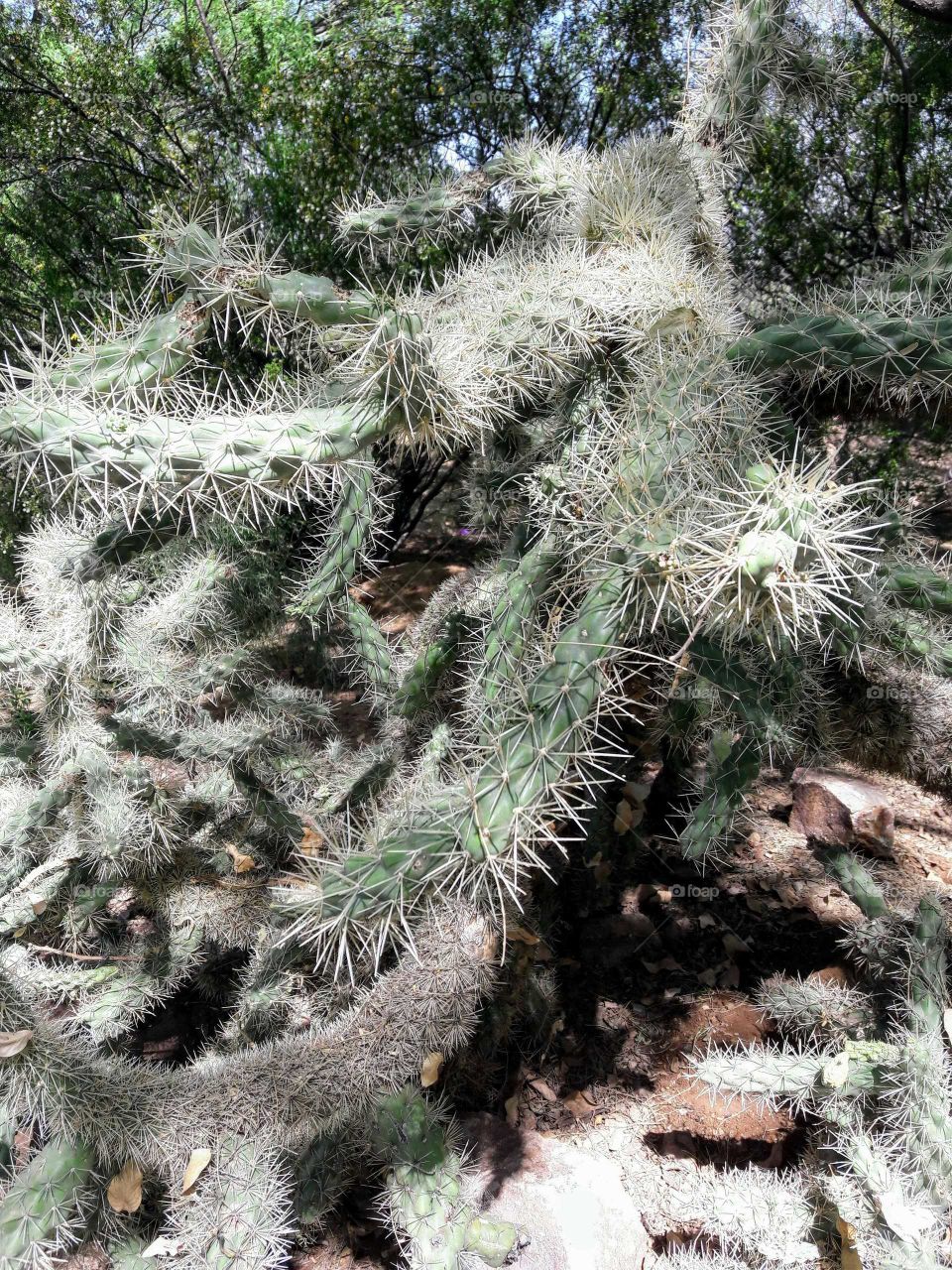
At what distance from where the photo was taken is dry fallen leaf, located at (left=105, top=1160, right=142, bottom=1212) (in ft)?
5.27

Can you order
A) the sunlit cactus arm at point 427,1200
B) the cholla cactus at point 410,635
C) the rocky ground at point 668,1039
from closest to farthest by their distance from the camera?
the cholla cactus at point 410,635
the sunlit cactus arm at point 427,1200
the rocky ground at point 668,1039

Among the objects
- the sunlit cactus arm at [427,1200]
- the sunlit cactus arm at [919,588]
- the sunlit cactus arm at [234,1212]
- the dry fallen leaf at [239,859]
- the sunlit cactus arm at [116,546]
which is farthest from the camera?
the dry fallen leaf at [239,859]

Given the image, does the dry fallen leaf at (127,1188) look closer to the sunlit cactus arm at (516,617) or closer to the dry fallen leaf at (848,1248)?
the sunlit cactus arm at (516,617)

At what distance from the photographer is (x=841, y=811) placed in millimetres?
2764

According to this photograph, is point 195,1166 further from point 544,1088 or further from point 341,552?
point 341,552

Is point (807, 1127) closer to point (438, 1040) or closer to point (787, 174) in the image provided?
point (438, 1040)

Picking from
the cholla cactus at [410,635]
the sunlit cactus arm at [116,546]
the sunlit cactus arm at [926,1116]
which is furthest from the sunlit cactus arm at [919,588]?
the sunlit cactus arm at [116,546]

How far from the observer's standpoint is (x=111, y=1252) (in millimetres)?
1679

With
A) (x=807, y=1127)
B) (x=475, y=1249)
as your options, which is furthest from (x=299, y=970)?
(x=807, y=1127)

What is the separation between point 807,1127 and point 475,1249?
0.94m

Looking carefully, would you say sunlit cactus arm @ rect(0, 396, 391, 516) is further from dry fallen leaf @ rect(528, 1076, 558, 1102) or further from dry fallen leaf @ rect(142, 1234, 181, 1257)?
dry fallen leaf @ rect(528, 1076, 558, 1102)

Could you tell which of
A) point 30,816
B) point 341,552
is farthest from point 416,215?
point 30,816

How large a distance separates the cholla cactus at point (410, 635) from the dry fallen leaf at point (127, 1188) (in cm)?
4

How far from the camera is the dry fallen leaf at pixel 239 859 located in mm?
2266
